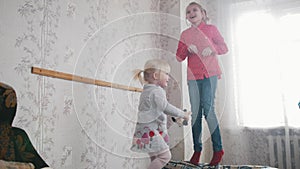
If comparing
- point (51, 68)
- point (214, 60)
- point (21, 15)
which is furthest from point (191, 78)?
point (21, 15)

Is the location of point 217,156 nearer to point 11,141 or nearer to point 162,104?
point 162,104

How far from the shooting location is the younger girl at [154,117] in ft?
4.97

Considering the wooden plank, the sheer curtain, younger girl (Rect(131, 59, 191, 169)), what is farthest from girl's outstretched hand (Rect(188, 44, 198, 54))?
the sheer curtain

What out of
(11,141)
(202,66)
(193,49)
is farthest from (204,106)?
(11,141)

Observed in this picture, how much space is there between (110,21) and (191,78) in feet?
2.60

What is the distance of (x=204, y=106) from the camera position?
177 cm

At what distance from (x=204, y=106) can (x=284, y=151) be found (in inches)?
49.1

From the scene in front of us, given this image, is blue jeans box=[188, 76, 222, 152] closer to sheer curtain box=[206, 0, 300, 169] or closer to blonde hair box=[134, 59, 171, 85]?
blonde hair box=[134, 59, 171, 85]

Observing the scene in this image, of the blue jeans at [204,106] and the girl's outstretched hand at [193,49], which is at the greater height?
the girl's outstretched hand at [193,49]

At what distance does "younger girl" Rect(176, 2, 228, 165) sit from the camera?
1773 millimetres

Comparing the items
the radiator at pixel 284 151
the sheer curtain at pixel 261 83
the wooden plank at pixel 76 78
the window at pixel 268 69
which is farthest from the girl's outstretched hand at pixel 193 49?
the radiator at pixel 284 151

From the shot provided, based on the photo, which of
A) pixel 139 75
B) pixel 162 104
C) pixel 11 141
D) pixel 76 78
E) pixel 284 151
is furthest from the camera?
pixel 284 151

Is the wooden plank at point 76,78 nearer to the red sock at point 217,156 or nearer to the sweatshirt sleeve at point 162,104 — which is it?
the sweatshirt sleeve at point 162,104

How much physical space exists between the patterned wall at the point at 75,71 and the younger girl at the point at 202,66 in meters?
0.13
